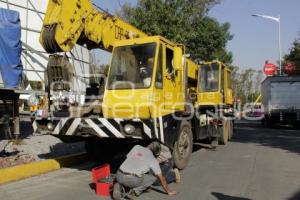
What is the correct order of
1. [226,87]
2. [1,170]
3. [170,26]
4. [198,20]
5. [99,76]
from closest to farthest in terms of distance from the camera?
[1,170], [99,76], [226,87], [170,26], [198,20]

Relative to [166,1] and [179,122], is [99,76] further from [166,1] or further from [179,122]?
[166,1]

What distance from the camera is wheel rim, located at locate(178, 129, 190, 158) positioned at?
33.4 feet

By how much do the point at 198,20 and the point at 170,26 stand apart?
157 inches

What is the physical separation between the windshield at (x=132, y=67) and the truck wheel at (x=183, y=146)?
1574mm

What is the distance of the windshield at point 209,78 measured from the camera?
1550 centimetres

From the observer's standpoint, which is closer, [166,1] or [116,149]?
[116,149]

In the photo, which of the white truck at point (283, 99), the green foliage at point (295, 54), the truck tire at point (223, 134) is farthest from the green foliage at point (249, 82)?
the truck tire at point (223, 134)

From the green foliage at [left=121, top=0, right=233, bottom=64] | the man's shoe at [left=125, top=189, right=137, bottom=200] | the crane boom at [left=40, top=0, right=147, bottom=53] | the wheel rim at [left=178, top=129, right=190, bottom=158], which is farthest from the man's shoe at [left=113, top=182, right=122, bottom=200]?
the green foliage at [left=121, top=0, right=233, bottom=64]

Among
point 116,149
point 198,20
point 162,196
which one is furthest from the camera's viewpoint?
point 198,20

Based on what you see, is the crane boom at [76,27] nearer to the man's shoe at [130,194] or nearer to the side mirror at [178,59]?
the side mirror at [178,59]

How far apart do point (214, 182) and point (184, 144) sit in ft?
5.75

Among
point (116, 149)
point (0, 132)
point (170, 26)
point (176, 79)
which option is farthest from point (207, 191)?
point (170, 26)

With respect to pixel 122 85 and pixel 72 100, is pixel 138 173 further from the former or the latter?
pixel 72 100

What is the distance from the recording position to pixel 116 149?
1154 centimetres
